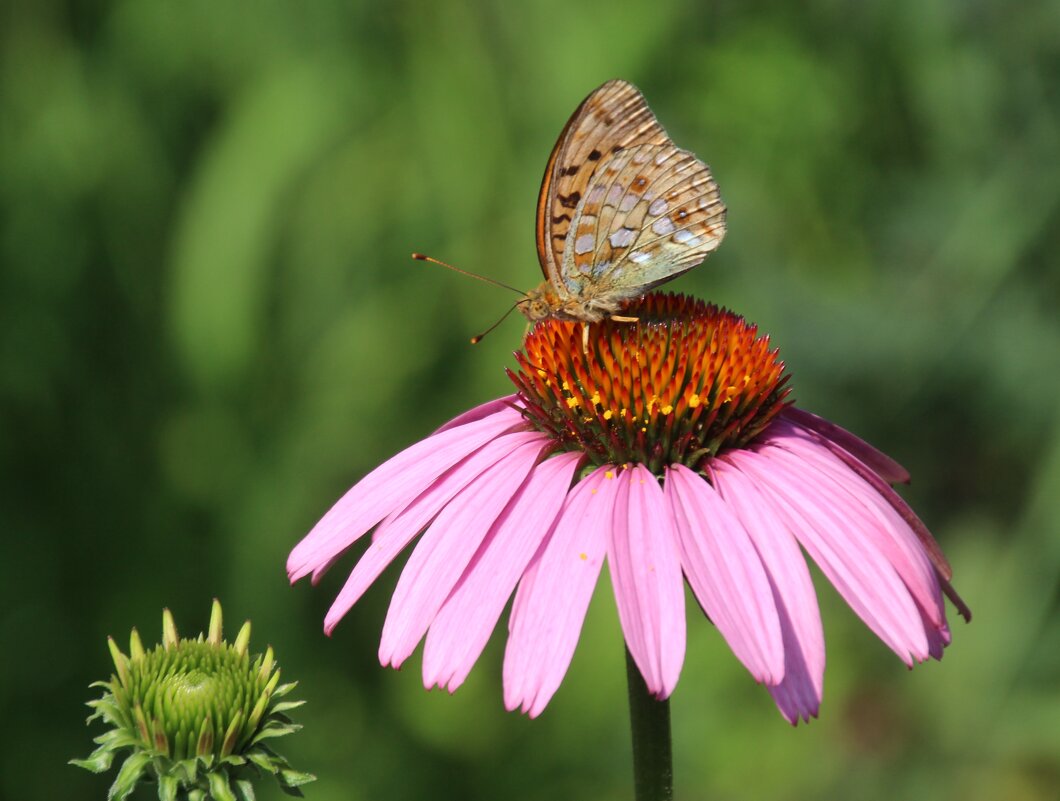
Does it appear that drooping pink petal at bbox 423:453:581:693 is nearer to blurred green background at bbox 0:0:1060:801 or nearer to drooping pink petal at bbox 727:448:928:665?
drooping pink petal at bbox 727:448:928:665

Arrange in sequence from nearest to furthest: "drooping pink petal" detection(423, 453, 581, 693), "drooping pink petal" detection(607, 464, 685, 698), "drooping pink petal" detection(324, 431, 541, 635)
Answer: "drooping pink petal" detection(607, 464, 685, 698) < "drooping pink petal" detection(423, 453, 581, 693) < "drooping pink petal" detection(324, 431, 541, 635)

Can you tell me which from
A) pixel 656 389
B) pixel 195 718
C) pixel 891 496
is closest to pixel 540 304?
pixel 656 389

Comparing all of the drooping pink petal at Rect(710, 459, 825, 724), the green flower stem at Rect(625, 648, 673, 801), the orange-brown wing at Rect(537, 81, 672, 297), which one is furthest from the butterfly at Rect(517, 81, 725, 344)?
the green flower stem at Rect(625, 648, 673, 801)

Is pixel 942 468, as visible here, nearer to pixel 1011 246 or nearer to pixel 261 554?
A: pixel 1011 246

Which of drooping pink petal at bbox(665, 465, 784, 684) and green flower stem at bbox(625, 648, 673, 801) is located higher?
drooping pink petal at bbox(665, 465, 784, 684)

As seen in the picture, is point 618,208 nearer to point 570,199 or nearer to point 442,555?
point 570,199

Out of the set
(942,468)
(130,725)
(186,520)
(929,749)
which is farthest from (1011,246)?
(130,725)
